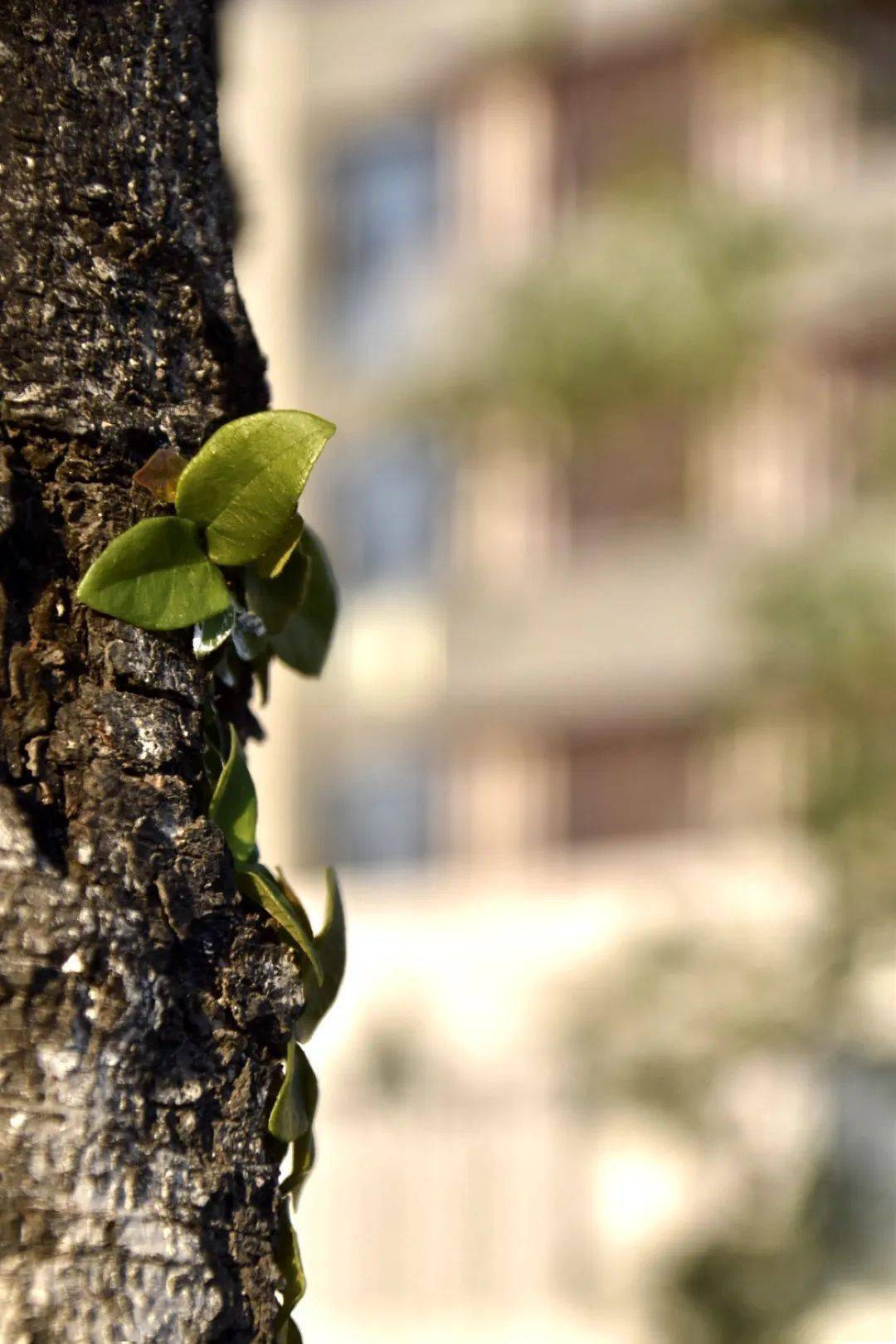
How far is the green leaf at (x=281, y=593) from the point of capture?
1.36 meters

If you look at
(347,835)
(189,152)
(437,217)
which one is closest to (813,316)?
(437,217)

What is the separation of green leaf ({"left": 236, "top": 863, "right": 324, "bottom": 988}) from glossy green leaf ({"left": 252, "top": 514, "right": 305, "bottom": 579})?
0.19m

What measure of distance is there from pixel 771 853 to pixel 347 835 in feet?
17.8

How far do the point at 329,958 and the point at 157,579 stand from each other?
317mm

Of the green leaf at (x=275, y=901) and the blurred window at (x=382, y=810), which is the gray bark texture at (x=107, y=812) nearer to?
the green leaf at (x=275, y=901)

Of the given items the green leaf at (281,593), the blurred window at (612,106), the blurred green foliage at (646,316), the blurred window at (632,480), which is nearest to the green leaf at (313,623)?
the green leaf at (281,593)

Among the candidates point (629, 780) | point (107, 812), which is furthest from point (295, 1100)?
point (629, 780)

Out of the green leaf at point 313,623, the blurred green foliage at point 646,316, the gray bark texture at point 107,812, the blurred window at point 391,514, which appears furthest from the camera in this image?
the blurred window at point 391,514

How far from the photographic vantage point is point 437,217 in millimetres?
18203

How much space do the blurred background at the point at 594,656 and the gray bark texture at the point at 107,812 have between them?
2.14m

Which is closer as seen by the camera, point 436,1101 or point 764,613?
point 764,613

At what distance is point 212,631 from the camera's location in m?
1.29

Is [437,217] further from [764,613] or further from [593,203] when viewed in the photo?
[764,613]

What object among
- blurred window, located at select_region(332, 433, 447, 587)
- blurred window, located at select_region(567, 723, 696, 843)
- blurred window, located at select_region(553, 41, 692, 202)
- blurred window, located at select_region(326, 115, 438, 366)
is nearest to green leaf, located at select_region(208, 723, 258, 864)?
blurred window, located at select_region(553, 41, 692, 202)
